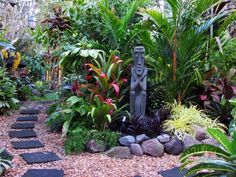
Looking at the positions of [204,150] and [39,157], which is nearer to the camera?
[204,150]

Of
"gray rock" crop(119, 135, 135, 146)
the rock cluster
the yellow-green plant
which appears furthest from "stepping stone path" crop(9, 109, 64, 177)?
the yellow-green plant

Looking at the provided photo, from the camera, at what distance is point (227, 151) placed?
6.33 ft

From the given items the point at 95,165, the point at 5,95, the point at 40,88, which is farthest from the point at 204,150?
the point at 40,88

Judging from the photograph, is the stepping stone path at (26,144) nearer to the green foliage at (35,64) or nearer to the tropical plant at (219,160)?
the tropical plant at (219,160)

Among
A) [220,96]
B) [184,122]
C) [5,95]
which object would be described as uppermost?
[220,96]

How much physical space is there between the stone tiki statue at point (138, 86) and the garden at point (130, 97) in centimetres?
1

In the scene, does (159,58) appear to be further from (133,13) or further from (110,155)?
(110,155)

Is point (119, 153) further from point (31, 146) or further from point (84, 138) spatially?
point (31, 146)

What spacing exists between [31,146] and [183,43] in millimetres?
2555

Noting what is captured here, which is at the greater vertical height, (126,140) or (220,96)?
(220,96)

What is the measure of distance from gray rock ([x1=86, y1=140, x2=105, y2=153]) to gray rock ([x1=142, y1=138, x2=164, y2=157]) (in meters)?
0.50

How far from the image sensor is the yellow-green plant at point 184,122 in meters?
3.81

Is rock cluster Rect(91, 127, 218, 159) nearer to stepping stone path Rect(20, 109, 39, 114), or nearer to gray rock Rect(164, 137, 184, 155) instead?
gray rock Rect(164, 137, 184, 155)

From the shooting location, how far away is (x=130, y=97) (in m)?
4.13
